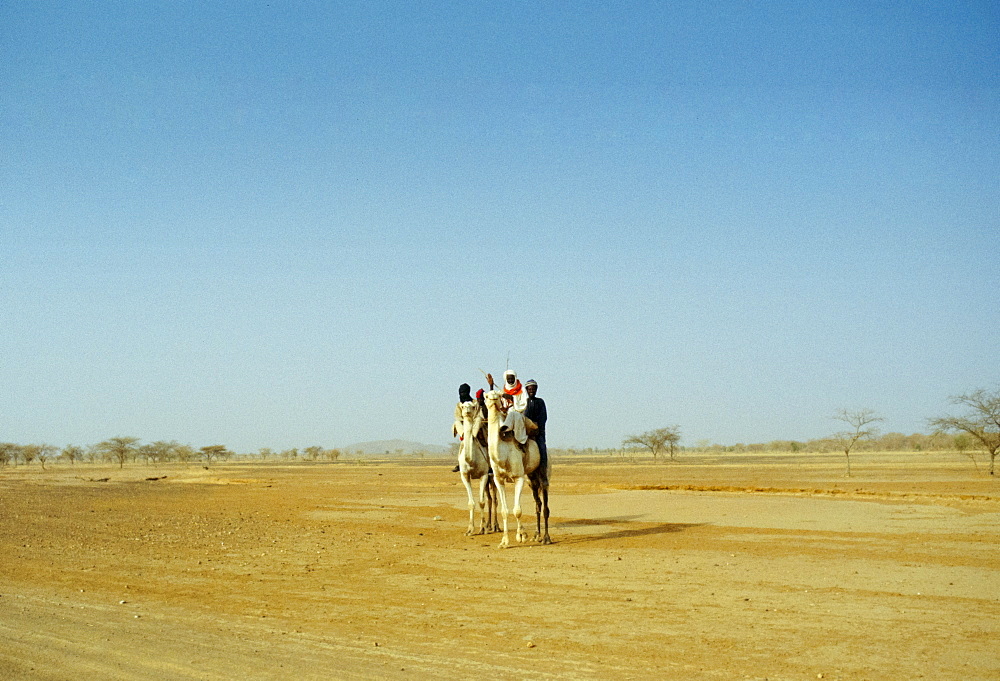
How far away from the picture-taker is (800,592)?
37.6ft

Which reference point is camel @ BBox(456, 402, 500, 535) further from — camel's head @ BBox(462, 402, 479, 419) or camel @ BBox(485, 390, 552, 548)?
camel @ BBox(485, 390, 552, 548)

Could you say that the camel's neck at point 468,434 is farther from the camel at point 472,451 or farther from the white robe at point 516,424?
the white robe at point 516,424

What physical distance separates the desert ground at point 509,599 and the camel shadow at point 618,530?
0.12 m

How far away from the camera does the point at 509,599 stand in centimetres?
1141

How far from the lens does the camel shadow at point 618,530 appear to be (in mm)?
19094

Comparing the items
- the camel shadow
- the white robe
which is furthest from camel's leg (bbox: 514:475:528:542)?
the camel shadow

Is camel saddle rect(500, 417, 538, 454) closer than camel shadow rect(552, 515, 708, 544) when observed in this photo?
Yes

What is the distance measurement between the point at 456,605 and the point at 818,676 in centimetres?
495

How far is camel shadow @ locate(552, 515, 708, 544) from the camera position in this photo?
752 inches

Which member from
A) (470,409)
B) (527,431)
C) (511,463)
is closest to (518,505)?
(511,463)

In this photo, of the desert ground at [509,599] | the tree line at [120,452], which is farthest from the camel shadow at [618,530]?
the tree line at [120,452]

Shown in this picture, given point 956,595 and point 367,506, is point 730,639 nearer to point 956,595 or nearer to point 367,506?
point 956,595

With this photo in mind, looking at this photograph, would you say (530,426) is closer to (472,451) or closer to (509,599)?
(472,451)

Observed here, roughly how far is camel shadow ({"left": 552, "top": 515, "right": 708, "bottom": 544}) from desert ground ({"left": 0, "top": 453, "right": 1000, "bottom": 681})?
0.40 feet
